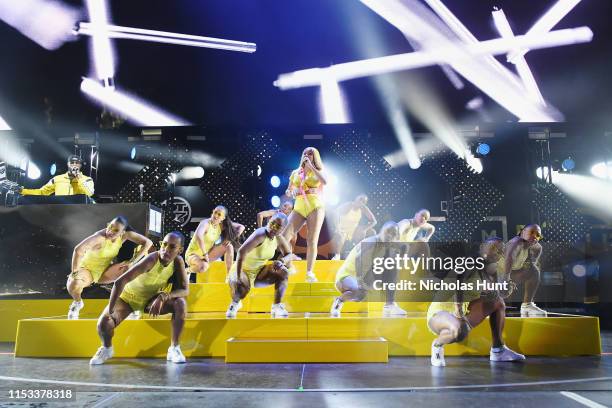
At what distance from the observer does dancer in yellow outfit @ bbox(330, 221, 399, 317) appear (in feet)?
15.9

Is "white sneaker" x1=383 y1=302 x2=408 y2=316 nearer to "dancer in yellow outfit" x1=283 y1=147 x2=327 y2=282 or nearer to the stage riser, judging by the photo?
the stage riser

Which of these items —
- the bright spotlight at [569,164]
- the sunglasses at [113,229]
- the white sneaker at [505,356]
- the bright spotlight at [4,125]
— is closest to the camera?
the white sneaker at [505,356]

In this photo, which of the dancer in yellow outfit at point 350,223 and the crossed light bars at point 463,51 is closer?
the crossed light bars at point 463,51

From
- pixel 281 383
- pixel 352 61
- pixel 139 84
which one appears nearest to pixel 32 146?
pixel 139 84

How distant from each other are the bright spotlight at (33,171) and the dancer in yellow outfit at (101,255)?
16.8 ft

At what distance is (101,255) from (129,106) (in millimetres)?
4192

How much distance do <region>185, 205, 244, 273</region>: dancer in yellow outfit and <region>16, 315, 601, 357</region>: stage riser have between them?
147 centimetres

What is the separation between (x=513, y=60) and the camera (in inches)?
297

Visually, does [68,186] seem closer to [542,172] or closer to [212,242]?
[212,242]

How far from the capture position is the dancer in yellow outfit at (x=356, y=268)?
4.83 meters

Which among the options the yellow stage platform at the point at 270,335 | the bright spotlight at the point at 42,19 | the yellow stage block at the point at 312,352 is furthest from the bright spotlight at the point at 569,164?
the bright spotlight at the point at 42,19

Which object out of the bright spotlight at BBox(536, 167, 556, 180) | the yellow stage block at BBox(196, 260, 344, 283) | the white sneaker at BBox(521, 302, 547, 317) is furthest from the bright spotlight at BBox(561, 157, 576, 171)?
the yellow stage block at BBox(196, 260, 344, 283)

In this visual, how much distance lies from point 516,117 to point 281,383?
732cm

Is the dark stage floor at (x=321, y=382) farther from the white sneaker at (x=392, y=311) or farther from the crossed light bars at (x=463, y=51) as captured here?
the crossed light bars at (x=463, y=51)
